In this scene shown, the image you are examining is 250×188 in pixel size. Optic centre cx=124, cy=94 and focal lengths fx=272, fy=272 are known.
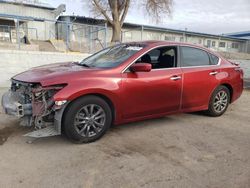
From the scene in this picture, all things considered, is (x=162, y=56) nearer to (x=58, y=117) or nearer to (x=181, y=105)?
(x=181, y=105)

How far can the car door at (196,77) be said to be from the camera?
517 centimetres

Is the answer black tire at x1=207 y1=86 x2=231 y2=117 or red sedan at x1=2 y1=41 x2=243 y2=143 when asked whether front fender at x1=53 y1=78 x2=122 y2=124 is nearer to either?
red sedan at x1=2 y1=41 x2=243 y2=143

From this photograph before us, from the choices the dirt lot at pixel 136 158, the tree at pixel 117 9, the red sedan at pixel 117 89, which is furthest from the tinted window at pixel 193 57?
the tree at pixel 117 9

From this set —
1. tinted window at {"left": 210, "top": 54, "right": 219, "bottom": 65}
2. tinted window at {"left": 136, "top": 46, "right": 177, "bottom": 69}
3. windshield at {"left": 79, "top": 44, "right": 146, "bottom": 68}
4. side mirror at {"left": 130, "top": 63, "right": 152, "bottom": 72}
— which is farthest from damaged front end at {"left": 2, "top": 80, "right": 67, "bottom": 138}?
tinted window at {"left": 210, "top": 54, "right": 219, "bottom": 65}

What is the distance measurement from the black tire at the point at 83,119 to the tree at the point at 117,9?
1906 cm

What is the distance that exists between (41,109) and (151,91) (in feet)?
6.04

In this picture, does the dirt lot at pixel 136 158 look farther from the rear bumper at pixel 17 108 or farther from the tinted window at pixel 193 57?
the tinted window at pixel 193 57

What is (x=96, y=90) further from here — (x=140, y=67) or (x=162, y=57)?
(x=162, y=57)

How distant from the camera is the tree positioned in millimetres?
23578

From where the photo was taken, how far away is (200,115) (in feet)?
19.7

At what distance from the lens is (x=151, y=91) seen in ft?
15.4

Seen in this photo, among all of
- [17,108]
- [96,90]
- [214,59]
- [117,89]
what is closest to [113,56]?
[117,89]

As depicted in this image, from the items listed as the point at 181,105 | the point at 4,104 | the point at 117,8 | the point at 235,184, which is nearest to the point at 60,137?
the point at 4,104

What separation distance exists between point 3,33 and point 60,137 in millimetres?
17087
